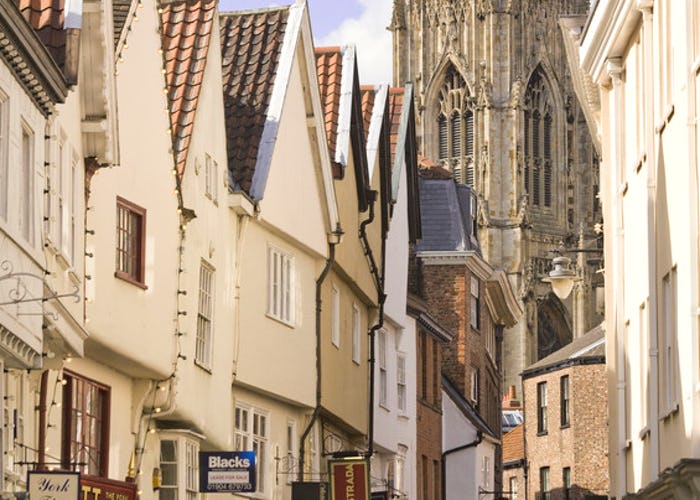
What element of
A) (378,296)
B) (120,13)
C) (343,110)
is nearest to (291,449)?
(343,110)

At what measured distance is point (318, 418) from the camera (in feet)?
124

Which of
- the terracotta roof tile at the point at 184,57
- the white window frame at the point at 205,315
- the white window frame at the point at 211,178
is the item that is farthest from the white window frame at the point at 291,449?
the terracotta roof tile at the point at 184,57

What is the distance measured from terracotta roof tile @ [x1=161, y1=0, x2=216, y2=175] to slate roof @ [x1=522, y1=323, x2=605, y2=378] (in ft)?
116

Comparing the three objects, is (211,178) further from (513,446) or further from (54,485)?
(513,446)

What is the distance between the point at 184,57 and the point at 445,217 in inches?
1123

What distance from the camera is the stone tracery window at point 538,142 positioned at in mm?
135250

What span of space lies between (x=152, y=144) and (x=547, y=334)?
339ft

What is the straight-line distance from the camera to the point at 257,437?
34.5 m

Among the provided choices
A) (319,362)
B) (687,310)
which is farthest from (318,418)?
(687,310)

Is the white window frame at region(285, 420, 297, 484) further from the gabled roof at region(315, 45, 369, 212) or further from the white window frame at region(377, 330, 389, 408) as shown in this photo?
the white window frame at region(377, 330, 389, 408)

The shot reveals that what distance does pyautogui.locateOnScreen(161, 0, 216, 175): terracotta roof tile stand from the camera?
30500mm

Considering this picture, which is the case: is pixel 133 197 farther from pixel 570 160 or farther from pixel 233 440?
pixel 570 160

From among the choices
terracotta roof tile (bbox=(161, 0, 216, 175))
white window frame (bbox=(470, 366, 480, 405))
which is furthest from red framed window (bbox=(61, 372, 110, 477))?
white window frame (bbox=(470, 366, 480, 405))

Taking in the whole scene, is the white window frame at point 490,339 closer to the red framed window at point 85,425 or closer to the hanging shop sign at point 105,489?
the red framed window at point 85,425
